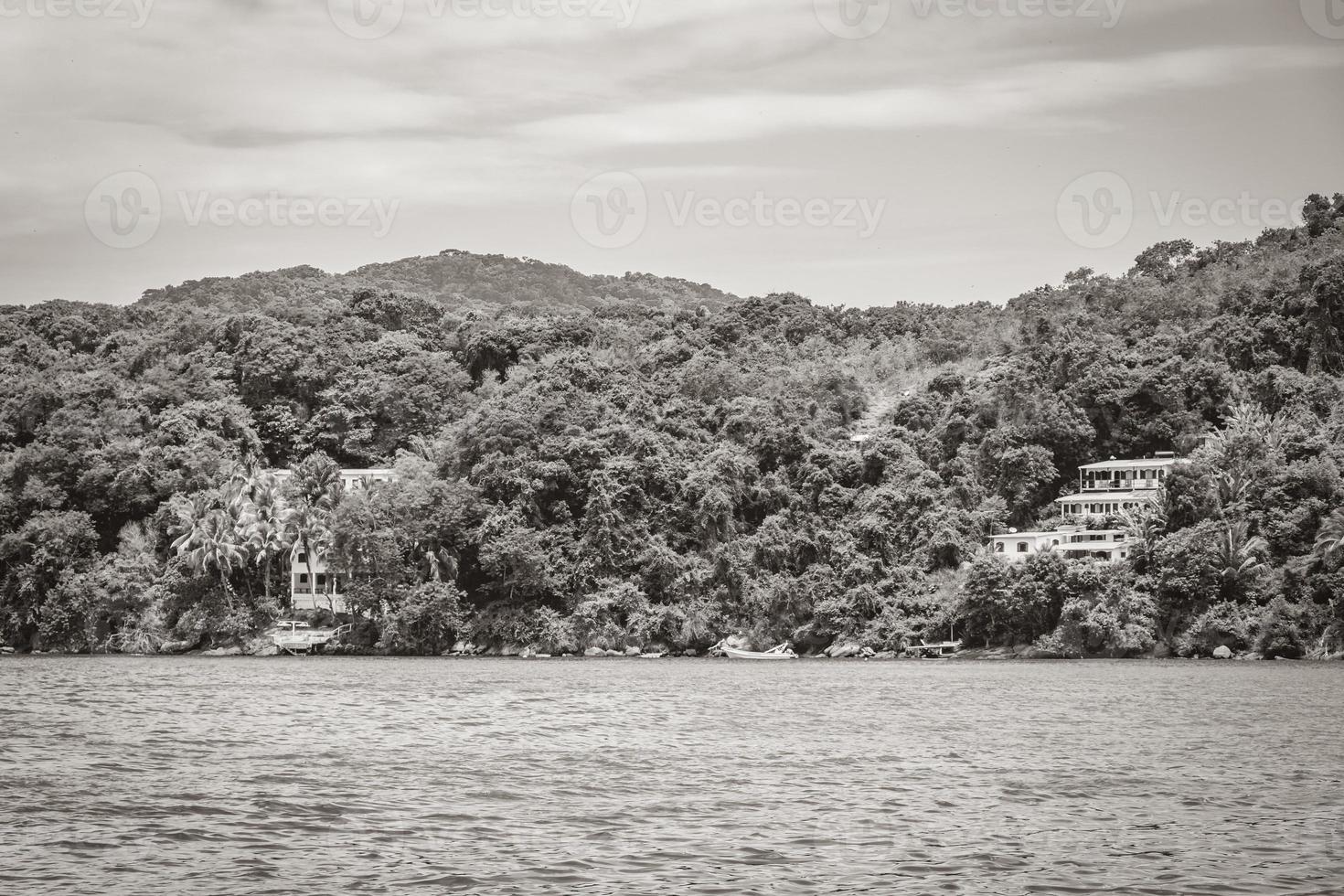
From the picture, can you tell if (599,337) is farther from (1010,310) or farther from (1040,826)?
(1040,826)

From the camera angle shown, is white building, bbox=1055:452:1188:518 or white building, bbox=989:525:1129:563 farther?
white building, bbox=1055:452:1188:518

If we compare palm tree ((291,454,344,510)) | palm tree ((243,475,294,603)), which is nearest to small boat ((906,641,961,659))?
palm tree ((291,454,344,510))

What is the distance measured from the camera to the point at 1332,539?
7075cm

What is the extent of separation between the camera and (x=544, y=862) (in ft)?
58.3

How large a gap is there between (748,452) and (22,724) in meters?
65.0

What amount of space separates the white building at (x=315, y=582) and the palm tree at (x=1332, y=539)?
188 ft

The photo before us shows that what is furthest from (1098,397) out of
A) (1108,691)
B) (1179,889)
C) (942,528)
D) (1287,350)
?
(1179,889)

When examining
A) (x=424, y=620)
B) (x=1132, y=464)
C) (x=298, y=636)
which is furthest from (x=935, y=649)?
(x=298, y=636)

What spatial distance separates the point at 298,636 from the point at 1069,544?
4857cm

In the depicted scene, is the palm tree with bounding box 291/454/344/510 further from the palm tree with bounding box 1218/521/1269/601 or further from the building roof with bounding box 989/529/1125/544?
the palm tree with bounding box 1218/521/1269/601

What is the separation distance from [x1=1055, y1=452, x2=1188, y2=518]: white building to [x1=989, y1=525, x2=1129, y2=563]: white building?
3074 mm

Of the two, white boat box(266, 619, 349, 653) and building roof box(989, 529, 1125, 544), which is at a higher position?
building roof box(989, 529, 1125, 544)

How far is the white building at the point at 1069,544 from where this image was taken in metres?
81.4

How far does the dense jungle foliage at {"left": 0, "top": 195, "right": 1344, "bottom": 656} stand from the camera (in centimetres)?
7681
